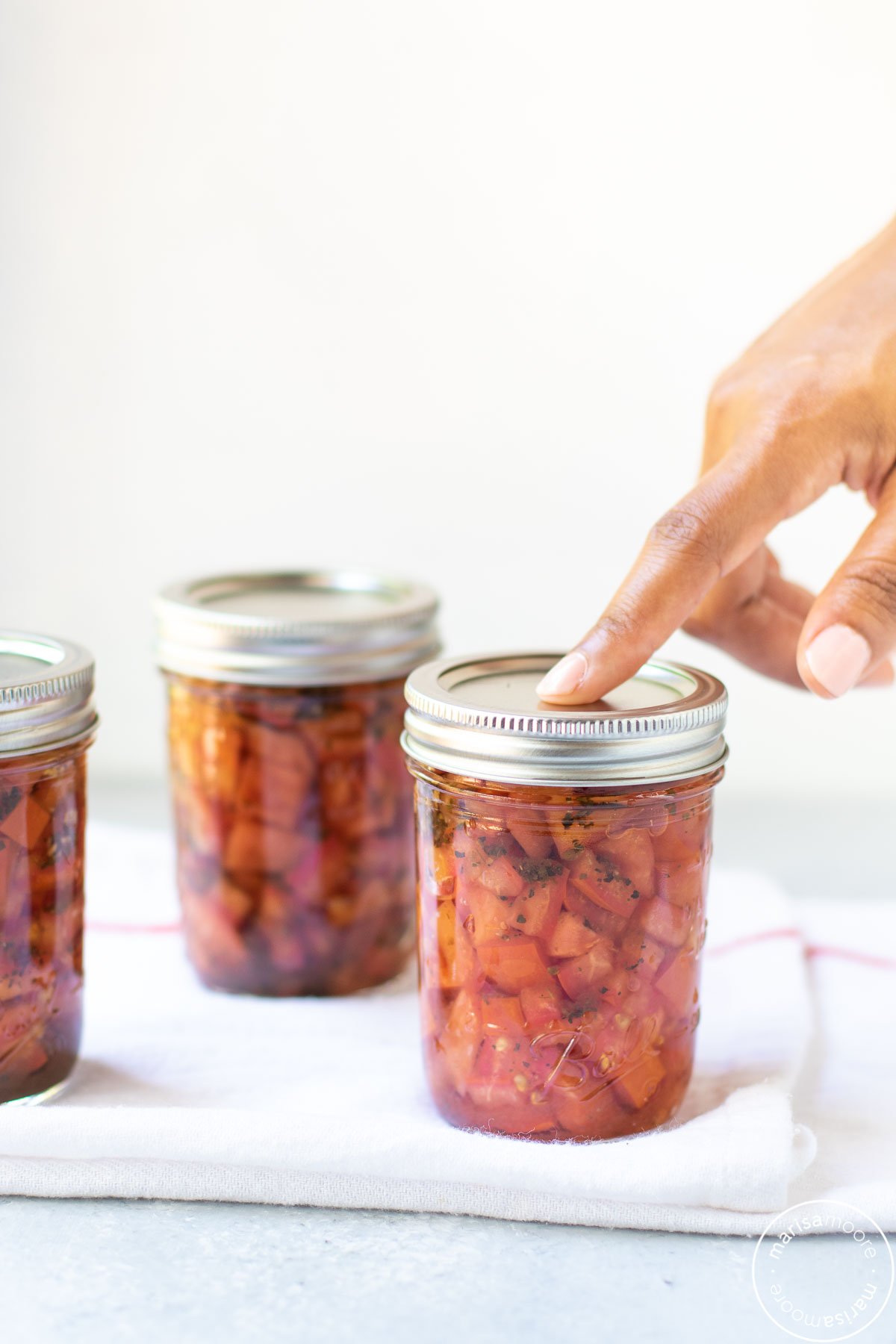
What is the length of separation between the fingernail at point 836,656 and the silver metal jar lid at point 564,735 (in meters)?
0.07

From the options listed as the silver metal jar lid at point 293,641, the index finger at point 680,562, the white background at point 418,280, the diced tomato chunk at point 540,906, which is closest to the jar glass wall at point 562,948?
the diced tomato chunk at point 540,906

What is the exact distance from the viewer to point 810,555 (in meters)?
2.14

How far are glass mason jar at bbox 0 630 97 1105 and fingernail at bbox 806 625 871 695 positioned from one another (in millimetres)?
566

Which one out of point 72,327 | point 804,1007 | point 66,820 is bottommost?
point 804,1007

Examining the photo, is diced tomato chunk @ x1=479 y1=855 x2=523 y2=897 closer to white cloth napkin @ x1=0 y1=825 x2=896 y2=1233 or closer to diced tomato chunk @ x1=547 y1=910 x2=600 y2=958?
diced tomato chunk @ x1=547 y1=910 x2=600 y2=958

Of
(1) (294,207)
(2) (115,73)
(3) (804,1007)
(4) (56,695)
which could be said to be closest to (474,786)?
(4) (56,695)

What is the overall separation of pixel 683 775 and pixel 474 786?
0.15 metres

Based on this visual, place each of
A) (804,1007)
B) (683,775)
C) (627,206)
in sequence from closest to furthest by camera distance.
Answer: (683,775) < (804,1007) < (627,206)

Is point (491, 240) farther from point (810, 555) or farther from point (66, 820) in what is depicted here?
point (66, 820)

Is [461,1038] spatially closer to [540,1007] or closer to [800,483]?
[540,1007]

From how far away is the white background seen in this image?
2.02 meters

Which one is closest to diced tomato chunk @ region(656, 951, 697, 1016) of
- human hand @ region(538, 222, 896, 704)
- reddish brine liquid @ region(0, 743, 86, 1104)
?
human hand @ region(538, 222, 896, 704)

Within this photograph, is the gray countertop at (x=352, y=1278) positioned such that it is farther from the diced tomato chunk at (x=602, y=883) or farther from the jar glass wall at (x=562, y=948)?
the diced tomato chunk at (x=602, y=883)

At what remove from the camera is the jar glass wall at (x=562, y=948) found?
3.51 feet
